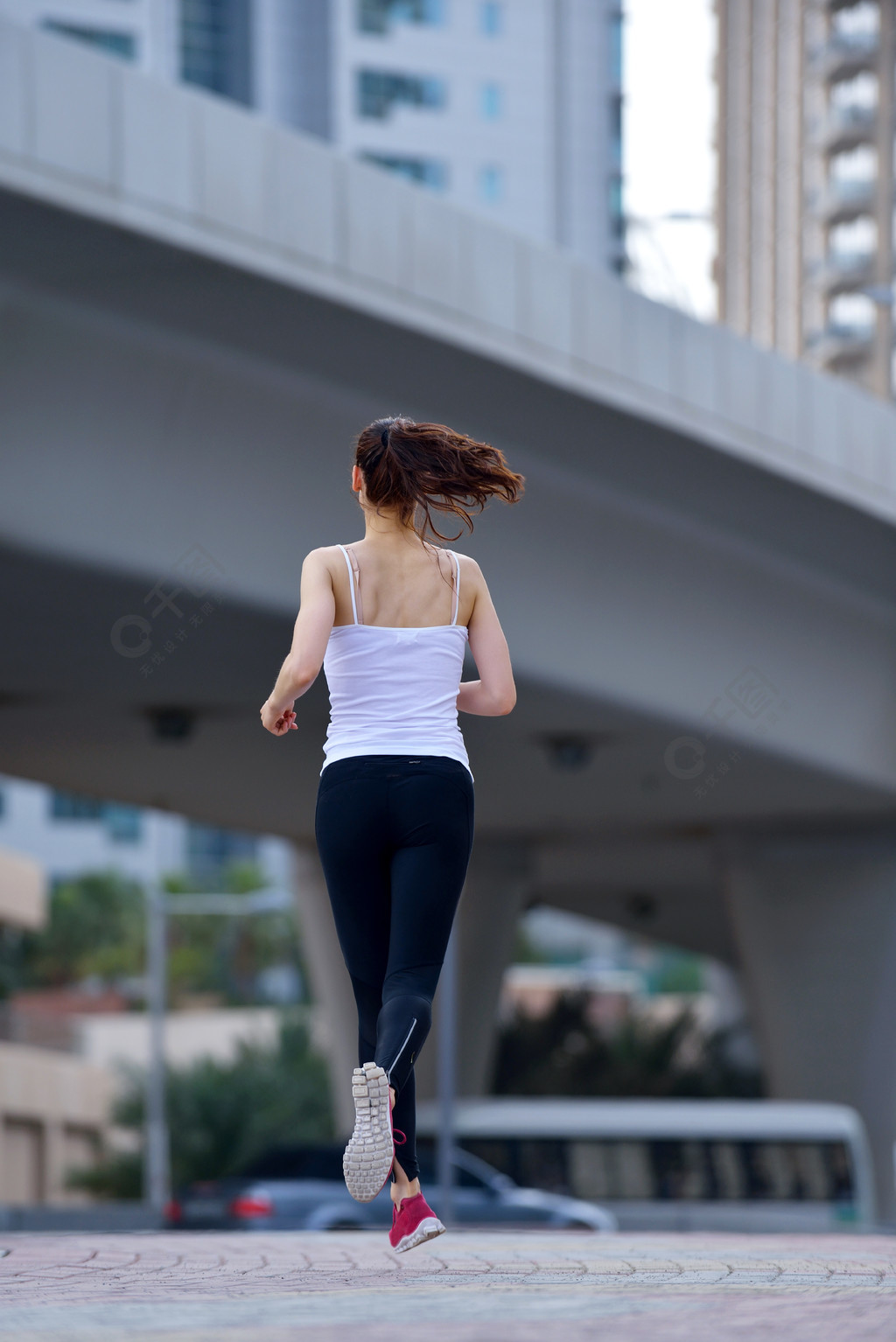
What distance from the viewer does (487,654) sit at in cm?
506

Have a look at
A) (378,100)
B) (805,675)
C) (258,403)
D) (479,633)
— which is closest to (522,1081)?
(805,675)

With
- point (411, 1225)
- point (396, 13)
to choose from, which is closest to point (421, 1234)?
point (411, 1225)

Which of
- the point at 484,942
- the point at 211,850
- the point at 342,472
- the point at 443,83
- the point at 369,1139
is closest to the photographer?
the point at 369,1139

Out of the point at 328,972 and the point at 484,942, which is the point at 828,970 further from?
the point at 328,972

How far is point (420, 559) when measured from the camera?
4.95 meters

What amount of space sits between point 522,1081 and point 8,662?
2140 cm

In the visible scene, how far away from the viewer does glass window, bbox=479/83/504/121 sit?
7631cm

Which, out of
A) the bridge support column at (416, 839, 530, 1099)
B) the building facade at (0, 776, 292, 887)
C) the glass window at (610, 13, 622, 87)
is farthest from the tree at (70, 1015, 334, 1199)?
the glass window at (610, 13, 622, 87)

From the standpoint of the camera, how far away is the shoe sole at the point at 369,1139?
4.30 m

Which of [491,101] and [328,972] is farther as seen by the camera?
[491,101]

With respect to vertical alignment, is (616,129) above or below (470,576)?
above

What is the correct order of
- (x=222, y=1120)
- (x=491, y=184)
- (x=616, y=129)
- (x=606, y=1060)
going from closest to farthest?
(x=606, y=1060) → (x=222, y=1120) → (x=491, y=184) → (x=616, y=129)

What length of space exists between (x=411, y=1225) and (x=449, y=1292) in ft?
1.91

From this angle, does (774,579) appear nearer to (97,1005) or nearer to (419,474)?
(419,474)
